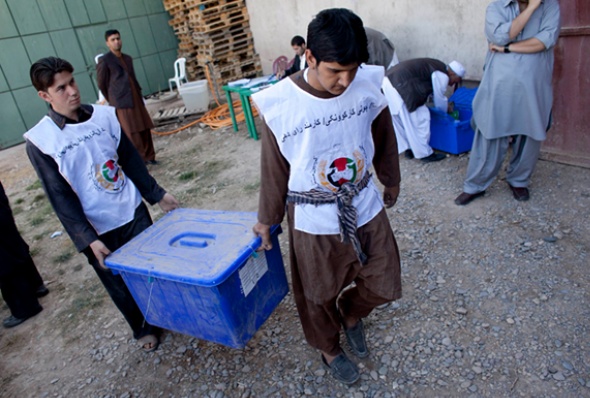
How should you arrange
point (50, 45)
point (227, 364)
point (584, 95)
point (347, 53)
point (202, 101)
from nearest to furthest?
1. point (347, 53)
2. point (227, 364)
3. point (584, 95)
4. point (202, 101)
5. point (50, 45)

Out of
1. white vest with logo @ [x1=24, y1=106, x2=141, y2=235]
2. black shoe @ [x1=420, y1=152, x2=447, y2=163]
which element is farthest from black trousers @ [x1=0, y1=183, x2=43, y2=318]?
black shoe @ [x1=420, y1=152, x2=447, y2=163]

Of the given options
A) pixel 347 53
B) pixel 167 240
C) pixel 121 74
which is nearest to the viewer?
pixel 347 53

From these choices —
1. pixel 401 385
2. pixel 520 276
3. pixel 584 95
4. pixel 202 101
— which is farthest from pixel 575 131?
pixel 202 101

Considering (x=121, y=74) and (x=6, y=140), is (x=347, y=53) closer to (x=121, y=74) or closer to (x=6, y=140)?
(x=121, y=74)

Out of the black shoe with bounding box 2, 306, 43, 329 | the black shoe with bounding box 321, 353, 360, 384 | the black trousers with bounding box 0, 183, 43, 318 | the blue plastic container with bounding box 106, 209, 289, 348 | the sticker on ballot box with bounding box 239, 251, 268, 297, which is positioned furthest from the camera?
the black shoe with bounding box 2, 306, 43, 329

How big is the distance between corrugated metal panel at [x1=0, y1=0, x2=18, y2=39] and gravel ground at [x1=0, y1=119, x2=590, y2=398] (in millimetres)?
6469

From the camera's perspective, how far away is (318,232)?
1.79 meters

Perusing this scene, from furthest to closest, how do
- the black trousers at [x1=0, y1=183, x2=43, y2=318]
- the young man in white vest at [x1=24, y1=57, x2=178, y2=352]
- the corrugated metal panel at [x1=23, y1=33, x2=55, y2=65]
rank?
the corrugated metal panel at [x1=23, y1=33, x2=55, y2=65] < the black trousers at [x1=0, y1=183, x2=43, y2=318] < the young man in white vest at [x1=24, y1=57, x2=178, y2=352]

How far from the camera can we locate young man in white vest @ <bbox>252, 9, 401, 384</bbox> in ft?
4.91

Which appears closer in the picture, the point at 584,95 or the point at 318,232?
the point at 318,232

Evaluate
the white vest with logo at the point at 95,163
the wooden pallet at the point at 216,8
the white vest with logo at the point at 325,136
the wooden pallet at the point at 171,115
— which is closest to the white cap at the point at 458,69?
the white vest with logo at the point at 325,136

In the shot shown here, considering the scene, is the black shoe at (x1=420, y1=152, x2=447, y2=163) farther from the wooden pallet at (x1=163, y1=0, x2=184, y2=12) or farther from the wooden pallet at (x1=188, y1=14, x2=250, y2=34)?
the wooden pallet at (x1=163, y1=0, x2=184, y2=12)

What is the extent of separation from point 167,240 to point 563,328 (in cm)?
222

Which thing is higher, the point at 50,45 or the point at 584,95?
the point at 50,45
